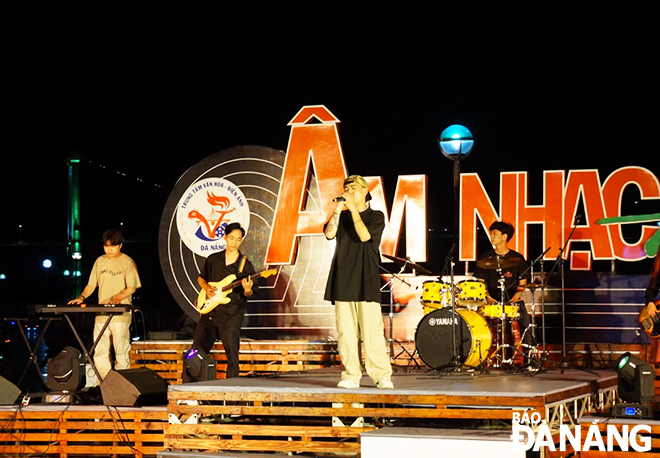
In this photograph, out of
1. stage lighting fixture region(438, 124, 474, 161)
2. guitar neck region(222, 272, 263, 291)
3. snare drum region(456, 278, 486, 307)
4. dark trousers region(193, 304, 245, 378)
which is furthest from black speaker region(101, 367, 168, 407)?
stage lighting fixture region(438, 124, 474, 161)

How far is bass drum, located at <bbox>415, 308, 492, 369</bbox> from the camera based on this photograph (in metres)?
9.57

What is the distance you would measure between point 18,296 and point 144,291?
11941 millimetres

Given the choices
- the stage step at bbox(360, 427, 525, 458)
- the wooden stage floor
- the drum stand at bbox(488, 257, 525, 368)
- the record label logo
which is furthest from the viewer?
the record label logo

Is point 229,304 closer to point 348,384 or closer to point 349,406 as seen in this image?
point 348,384

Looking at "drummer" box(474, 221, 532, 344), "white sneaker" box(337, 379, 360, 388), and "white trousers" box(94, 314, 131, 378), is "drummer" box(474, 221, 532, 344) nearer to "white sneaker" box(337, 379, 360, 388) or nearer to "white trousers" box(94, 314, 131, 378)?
"white sneaker" box(337, 379, 360, 388)

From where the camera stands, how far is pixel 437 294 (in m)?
10.4

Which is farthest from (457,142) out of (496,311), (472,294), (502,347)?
(502,347)

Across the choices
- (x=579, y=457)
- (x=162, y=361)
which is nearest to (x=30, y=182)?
(x=162, y=361)

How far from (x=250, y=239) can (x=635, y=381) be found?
7326 mm

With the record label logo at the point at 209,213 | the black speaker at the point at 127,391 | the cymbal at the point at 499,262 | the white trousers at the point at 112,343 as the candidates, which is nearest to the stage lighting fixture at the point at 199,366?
the black speaker at the point at 127,391

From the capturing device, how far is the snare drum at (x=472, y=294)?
10.1 metres

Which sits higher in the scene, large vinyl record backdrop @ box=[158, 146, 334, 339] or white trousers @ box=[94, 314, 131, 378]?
large vinyl record backdrop @ box=[158, 146, 334, 339]

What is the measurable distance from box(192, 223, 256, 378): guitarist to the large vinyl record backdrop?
287cm

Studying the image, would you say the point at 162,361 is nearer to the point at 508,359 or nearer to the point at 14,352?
the point at 508,359
